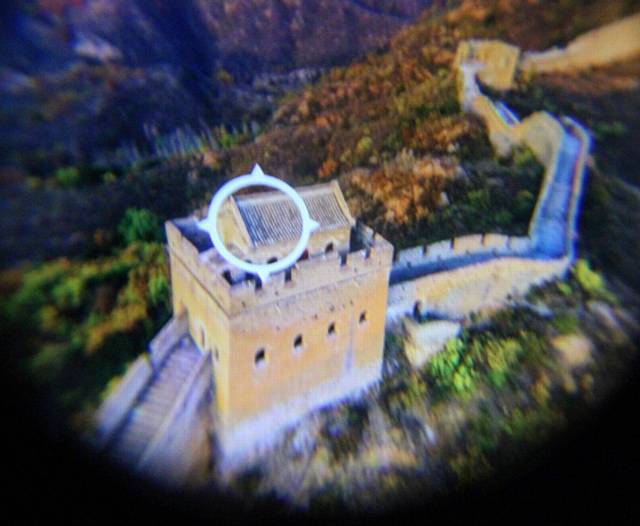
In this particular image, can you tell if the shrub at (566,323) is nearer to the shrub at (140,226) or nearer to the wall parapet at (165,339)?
the wall parapet at (165,339)

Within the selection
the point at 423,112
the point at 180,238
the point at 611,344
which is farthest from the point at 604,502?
the point at 180,238

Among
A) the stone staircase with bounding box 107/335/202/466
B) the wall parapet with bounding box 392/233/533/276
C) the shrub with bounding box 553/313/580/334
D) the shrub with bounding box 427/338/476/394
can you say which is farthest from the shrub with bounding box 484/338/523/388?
the stone staircase with bounding box 107/335/202/466

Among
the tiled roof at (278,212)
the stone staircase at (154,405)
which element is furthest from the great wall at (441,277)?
the tiled roof at (278,212)

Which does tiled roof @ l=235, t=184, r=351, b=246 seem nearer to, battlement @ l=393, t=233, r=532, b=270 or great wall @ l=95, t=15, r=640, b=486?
great wall @ l=95, t=15, r=640, b=486

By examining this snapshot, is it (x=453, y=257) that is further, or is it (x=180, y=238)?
(x=453, y=257)

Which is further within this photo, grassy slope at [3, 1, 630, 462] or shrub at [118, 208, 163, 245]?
grassy slope at [3, 1, 630, 462]

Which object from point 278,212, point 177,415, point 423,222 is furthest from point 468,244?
point 177,415

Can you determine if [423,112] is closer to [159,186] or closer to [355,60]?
[355,60]
